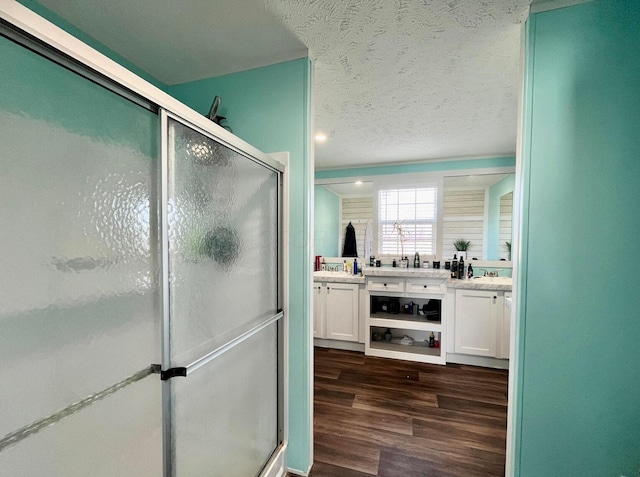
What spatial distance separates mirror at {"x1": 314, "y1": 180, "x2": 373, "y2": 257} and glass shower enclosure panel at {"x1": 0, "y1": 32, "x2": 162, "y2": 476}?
9.86 ft

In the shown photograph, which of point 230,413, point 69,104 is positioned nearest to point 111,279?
point 69,104

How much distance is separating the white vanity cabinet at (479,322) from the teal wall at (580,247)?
1687 millimetres

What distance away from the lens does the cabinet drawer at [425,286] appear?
2717 mm

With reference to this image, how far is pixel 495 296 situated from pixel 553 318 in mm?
1725

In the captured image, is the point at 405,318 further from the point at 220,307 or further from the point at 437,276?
the point at 220,307

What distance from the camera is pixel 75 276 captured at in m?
0.66

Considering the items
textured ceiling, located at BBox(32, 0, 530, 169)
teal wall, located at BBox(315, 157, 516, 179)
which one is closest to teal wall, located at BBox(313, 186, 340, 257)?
teal wall, located at BBox(315, 157, 516, 179)

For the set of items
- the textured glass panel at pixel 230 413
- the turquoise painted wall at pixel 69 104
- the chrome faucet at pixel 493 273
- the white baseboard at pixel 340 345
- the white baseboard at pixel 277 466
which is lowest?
the white baseboard at pixel 340 345

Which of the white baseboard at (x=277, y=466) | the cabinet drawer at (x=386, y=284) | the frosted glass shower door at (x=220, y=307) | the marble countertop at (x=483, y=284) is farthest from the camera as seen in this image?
the cabinet drawer at (x=386, y=284)

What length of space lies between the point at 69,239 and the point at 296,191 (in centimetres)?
97

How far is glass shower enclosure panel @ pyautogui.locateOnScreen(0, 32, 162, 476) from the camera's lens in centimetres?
56

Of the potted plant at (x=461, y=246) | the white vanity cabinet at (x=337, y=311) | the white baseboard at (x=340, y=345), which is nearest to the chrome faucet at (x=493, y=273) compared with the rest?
the potted plant at (x=461, y=246)

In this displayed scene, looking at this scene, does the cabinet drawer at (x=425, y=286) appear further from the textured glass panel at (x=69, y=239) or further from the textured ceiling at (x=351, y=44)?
the textured glass panel at (x=69, y=239)

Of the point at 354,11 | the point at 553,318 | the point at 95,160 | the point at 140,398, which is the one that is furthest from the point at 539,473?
the point at 354,11
